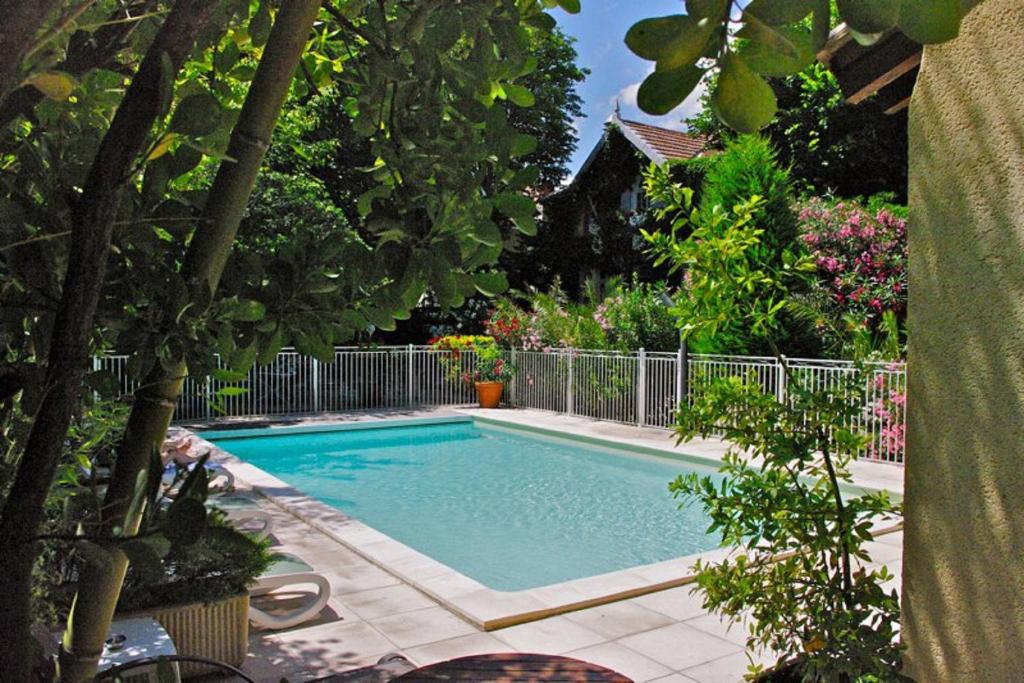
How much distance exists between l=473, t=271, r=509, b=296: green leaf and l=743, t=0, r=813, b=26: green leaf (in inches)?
24.1

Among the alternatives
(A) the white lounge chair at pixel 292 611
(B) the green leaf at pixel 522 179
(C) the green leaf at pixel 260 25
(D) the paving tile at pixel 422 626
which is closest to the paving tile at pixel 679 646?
(D) the paving tile at pixel 422 626

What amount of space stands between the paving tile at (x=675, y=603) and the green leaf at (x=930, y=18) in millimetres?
4486

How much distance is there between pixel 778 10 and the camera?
2.02ft

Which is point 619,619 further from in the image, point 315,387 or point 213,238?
point 315,387

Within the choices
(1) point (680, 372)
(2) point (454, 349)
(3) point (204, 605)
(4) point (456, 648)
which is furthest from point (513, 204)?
(2) point (454, 349)

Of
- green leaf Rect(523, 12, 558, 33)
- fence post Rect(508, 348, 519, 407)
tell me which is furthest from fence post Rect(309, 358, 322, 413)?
green leaf Rect(523, 12, 558, 33)

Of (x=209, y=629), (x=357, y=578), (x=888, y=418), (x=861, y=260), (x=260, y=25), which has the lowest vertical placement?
(x=357, y=578)

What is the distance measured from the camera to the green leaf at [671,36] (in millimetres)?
602

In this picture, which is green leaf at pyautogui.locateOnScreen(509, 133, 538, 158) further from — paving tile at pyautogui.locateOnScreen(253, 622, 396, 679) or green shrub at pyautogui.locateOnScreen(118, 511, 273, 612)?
paving tile at pyautogui.locateOnScreen(253, 622, 396, 679)

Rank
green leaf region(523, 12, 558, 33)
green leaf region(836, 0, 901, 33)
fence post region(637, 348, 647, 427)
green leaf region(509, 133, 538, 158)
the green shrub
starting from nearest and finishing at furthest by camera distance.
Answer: green leaf region(836, 0, 901, 33)
green leaf region(509, 133, 538, 158)
green leaf region(523, 12, 558, 33)
the green shrub
fence post region(637, 348, 647, 427)

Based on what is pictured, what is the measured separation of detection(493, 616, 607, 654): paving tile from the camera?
4.19 metres

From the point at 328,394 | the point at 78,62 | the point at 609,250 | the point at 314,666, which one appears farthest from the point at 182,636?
the point at 609,250

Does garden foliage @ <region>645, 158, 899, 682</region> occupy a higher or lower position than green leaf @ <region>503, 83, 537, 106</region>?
lower

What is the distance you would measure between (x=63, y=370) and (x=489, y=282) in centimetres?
60
